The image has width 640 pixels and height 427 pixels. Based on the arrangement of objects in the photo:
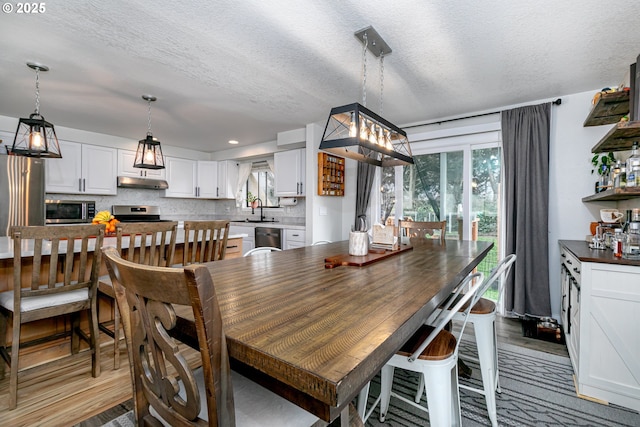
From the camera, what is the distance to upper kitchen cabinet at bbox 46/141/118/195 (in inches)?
158

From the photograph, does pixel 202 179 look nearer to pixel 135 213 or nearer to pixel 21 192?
pixel 135 213

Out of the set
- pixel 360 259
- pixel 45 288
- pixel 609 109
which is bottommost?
pixel 45 288

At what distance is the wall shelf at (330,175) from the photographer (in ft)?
13.6

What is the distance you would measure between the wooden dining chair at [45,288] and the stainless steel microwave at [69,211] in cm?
257

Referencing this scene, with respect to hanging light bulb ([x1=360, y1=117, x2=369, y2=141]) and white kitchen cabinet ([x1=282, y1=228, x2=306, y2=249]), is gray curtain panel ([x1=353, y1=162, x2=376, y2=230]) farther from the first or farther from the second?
hanging light bulb ([x1=360, y1=117, x2=369, y2=141])

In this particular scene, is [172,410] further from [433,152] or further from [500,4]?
[433,152]

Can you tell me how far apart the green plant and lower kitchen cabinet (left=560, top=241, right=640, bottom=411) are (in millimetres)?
1224

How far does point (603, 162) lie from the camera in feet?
8.84

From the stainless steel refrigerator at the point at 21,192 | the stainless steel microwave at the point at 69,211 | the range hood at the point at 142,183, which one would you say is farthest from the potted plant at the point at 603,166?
the stainless steel microwave at the point at 69,211

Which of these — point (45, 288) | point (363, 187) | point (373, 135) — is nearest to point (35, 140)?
point (45, 288)

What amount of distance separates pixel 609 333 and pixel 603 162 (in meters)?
1.75


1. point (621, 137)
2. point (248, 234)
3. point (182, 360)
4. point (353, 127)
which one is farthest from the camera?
point (248, 234)

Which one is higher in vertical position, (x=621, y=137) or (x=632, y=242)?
(x=621, y=137)

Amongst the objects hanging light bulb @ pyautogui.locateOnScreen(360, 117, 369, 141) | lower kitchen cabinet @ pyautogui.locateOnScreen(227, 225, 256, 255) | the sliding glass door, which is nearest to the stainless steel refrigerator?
lower kitchen cabinet @ pyautogui.locateOnScreen(227, 225, 256, 255)
